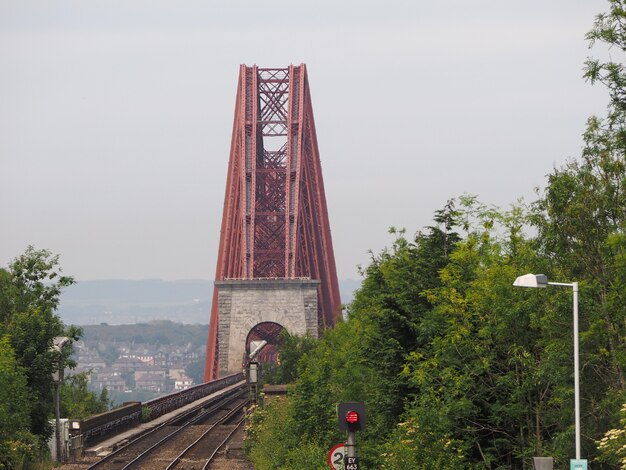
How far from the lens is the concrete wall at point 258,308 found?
11344 centimetres

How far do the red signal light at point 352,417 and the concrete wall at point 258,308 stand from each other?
90207 millimetres

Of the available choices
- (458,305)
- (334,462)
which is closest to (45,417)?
(458,305)

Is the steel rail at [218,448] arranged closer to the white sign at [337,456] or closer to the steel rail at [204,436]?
the steel rail at [204,436]

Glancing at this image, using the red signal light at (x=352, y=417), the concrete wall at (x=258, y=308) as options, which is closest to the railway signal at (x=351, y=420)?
the red signal light at (x=352, y=417)

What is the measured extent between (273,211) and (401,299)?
97.0m

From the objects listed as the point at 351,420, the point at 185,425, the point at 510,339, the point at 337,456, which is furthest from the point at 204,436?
the point at 351,420

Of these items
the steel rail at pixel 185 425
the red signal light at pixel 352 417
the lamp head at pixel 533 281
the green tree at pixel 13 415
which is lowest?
the steel rail at pixel 185 425

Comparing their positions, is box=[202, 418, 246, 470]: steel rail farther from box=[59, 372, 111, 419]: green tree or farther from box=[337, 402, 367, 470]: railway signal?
box=[337, 402, 367, 470]: railway signal

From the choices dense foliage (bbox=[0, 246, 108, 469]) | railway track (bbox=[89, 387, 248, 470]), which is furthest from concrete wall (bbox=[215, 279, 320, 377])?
dense foliage (bbox=[0, 246, 108, 469])

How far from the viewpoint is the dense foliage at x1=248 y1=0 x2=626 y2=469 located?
95.1 feet

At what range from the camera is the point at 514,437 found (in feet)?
104

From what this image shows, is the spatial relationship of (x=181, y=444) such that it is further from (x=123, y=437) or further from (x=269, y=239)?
(x=269, y=239)

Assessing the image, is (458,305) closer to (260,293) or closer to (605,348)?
(605,348)

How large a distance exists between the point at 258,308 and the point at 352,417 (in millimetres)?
92108
